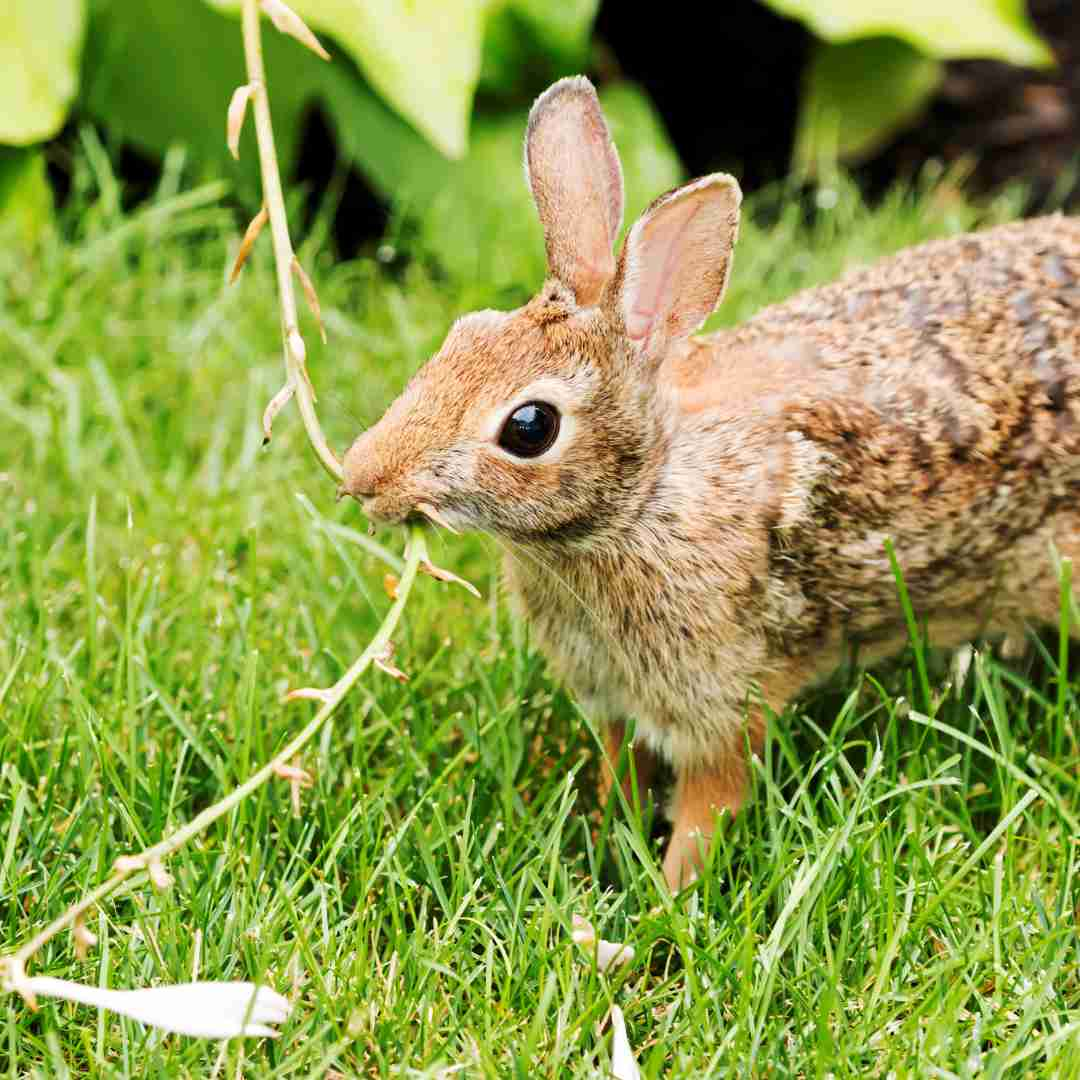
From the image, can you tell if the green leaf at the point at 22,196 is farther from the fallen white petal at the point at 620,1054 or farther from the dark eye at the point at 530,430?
the fallen white petal at the point at 620,1054

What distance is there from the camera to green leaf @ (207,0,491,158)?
152 inches

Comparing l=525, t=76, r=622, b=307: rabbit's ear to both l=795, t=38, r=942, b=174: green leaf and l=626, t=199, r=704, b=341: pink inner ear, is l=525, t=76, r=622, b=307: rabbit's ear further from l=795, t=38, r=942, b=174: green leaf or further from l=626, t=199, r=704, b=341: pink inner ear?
l=795, t=38, r=942, b=174: green leaf

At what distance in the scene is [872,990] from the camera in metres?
2.35

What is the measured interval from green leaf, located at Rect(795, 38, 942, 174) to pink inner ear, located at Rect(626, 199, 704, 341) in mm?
2704

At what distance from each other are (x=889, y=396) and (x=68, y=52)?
2.28 m

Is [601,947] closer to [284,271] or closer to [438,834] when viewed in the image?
[438,834]

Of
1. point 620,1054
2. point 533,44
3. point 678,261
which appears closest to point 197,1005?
point 620,1054

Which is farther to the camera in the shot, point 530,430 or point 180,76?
point 180,76

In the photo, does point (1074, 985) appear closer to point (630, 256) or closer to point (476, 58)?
point (630, 256)

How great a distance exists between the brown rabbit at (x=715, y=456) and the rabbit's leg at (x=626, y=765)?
0.01 m

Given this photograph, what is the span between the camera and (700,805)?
2715mm

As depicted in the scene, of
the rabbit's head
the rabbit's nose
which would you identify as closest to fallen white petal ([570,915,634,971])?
the rabbit's head

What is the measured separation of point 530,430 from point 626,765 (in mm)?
668

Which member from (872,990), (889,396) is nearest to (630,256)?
(889,396)
